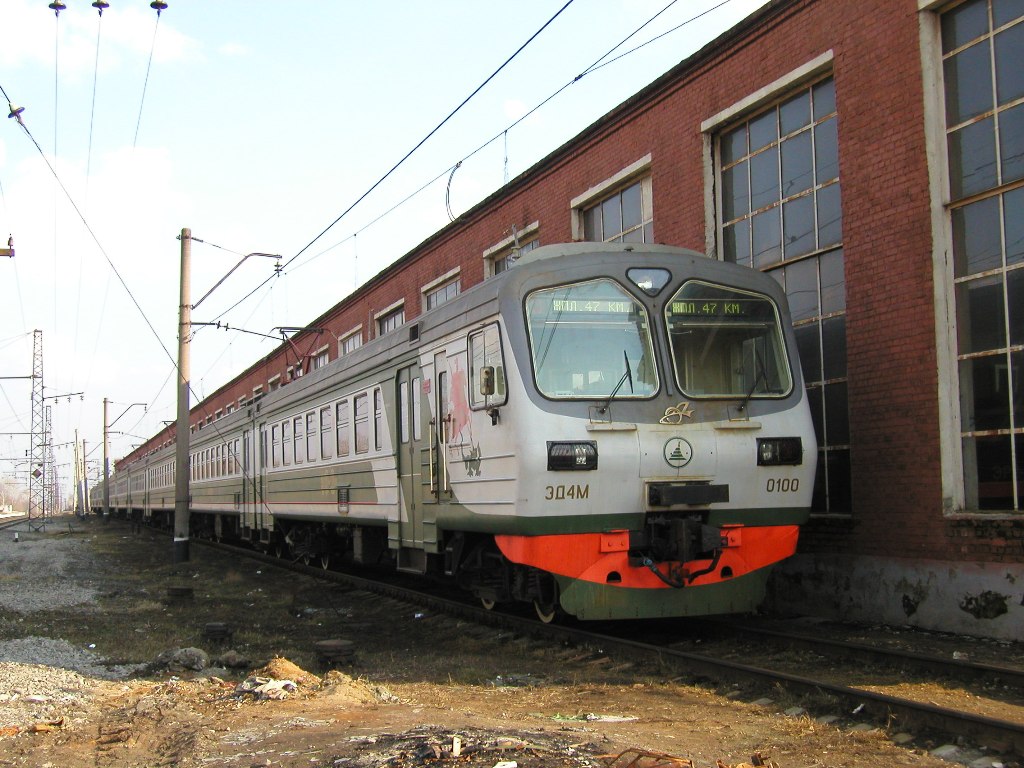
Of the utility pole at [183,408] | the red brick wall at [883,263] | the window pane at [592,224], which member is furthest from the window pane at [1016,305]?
the utility pole at [183,408]

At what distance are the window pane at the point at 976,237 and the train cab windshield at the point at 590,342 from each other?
3.03 meters

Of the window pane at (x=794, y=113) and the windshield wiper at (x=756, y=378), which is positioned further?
the window pane at (x=794, y=113)

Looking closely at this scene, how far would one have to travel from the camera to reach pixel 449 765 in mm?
4625

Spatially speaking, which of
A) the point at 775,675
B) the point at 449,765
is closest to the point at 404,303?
the point at 775,675

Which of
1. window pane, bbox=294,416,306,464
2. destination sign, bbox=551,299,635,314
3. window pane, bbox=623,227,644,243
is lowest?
window pane, bbox=294,416,306,464

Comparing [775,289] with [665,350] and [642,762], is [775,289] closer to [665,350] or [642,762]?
[665,350]

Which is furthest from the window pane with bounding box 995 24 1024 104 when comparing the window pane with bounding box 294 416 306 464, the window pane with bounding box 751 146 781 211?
the window pane with bounding box 294 416 306 464

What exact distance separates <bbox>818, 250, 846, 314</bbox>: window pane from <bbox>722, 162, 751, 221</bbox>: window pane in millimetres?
1658

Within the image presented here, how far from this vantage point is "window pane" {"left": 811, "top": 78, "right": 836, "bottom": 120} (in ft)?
35.9

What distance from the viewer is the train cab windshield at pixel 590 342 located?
8406mm

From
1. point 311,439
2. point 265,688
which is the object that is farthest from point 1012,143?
point 311,439

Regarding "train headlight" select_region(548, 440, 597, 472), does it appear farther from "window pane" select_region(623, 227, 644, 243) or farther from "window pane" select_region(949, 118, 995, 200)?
"window pane" select_region(623, 227, 644, 243)

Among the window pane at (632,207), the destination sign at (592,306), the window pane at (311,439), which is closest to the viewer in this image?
the destination sign at (592,306)

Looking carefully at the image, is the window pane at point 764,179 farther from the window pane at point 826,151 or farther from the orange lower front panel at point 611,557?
the orange lower front panel at point 611,557
